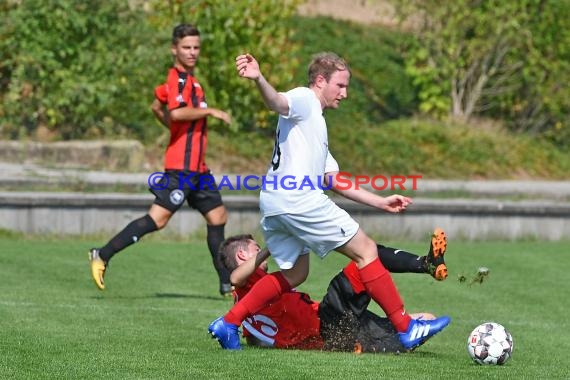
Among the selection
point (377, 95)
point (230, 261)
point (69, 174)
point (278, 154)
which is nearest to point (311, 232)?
point (278, 154)

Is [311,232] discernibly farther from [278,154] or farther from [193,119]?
[193,119]

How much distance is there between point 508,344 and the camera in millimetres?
7062

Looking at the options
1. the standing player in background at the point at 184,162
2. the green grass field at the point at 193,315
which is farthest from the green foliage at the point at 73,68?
the standing player in background at the point at 184,162

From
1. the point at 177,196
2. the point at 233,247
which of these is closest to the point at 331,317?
the point at 233,247

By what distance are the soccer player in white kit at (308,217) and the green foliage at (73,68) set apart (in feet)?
37.1

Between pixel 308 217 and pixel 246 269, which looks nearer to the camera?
pixel 308 217

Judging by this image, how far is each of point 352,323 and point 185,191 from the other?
9.80 ft

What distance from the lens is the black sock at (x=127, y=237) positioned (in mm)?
9938

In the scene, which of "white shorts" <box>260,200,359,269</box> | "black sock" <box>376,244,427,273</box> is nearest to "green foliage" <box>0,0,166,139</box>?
"black sock" <box>376,244,427,273</box>

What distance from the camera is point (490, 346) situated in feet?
23.0

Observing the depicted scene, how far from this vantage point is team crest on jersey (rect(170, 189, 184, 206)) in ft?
33.2

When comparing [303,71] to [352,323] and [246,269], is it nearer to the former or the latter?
[246,269]

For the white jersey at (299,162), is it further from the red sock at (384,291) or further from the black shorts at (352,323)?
the black shorts at (352,323)

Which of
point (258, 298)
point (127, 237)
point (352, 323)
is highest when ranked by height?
point (258, 298)
